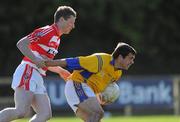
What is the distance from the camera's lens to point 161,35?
2908 centimetres

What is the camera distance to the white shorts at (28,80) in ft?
34.4

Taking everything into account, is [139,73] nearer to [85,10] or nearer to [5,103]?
[85,10]

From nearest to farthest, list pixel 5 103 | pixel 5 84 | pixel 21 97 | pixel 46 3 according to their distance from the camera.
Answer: pixel 21 97 → pixel 5 103 → pixel 5 84 → pixel 46 3

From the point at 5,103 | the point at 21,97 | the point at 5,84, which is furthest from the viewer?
the point at 5,84

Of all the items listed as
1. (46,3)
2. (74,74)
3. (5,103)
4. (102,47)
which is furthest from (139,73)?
(74,74)

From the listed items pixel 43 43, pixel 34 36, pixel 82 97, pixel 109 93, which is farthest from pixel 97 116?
pixel 34 36

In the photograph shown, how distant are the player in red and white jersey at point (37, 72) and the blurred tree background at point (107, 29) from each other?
55.2ft

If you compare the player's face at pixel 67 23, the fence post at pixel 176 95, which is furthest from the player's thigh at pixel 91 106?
the fence post at pixel 176 95

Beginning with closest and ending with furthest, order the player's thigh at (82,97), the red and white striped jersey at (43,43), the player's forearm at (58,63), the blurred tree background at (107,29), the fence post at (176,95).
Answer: the player's forearm at (58,63) < the player's thigh at (82,97) < the red and white striped jersey at (43,43) < the fence post at (176,95) < the blurred tree background at (107,29)

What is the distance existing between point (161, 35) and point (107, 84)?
1869cm

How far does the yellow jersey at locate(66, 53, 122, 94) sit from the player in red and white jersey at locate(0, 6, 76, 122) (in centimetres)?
45

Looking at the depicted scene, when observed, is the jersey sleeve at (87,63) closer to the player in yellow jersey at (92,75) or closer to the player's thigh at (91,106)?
the player in yellow jersey at (92,75)

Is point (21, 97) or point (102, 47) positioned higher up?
point (21, 97)

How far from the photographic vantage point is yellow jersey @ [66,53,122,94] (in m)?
10.2
